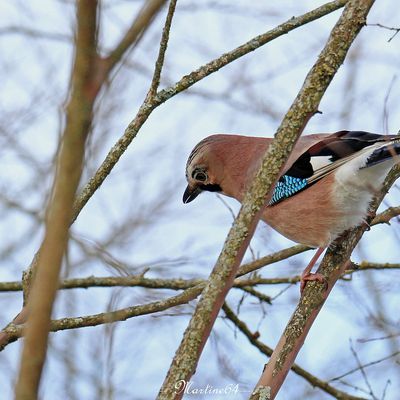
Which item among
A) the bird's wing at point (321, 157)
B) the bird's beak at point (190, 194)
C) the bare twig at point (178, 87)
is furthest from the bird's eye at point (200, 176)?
the bare twig at point (178, 87)

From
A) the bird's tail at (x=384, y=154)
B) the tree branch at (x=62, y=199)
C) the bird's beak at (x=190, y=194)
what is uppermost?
the bird's beak at (x=190, y=194)

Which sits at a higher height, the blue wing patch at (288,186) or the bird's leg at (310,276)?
the blue wing patch at (288,186)

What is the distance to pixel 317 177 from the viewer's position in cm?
513

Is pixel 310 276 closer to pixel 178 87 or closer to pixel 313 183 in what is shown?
pixel 313 183

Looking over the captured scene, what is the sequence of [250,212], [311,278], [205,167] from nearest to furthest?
[250,212] < [311,278] < [205,167]

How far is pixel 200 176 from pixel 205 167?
108 millimetres

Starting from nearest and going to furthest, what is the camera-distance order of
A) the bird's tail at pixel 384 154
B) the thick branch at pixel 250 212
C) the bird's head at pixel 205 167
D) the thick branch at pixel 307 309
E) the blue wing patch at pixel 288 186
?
1. the thick branch at pixel 250 212
2. the thick branch at pixel 307 309
3. the bird's tail at pixel 384 154
4. the blue wing patch at pixel 288 186
5. the bird's head at pixel 205 167

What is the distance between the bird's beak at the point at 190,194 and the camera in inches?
236

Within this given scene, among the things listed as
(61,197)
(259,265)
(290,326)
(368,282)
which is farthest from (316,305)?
(61,197)

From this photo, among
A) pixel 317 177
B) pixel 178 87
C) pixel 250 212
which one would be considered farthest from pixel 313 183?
pixel 250 212

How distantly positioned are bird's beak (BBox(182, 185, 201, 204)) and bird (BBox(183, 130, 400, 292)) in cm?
24

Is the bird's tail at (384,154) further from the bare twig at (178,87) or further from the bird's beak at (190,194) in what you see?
the bird's beak at (190,194)

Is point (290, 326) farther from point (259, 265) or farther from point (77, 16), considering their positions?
point (77, 16)

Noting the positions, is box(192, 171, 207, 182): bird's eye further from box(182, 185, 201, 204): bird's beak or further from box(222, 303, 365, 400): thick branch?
box(222, 303, 365, 400): thick branch
